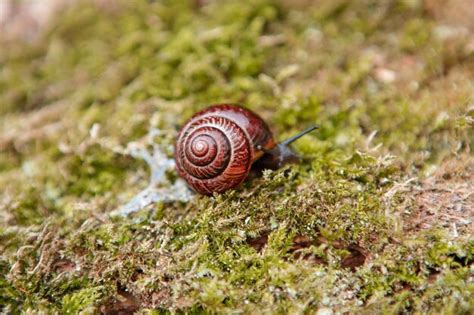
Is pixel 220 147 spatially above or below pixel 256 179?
above

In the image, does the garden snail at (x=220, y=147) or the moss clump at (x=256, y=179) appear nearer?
the moss clump at (x=256, y=179)

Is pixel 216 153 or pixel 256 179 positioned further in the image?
pixel 256 179

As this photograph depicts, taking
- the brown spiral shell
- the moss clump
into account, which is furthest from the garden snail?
the moss clump

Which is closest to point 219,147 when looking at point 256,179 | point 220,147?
point 220,147

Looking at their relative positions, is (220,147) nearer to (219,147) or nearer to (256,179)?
(219,147)

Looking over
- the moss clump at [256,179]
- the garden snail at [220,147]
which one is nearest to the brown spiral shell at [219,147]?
the garden snail at [220,147]

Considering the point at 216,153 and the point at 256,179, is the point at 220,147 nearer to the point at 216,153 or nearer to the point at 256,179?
the point at 216,153

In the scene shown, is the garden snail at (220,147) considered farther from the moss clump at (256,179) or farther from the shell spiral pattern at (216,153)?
the moss clump at (256,179)
